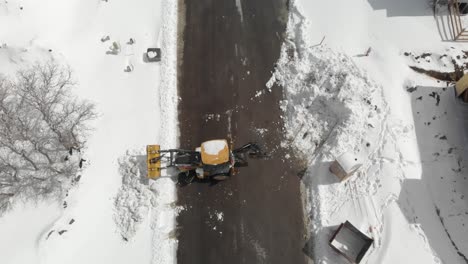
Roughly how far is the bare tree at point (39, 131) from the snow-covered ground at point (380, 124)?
10.2m

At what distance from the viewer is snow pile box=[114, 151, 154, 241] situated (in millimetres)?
15156

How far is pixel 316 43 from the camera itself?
744 inches

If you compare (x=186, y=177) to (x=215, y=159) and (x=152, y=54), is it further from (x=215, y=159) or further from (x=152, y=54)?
(x=152, y=54)

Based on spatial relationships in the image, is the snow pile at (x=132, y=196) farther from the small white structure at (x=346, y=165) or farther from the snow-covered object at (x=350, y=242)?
the small white structure at (x=346, y=165)

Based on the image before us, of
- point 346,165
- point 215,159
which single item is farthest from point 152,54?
point 346,165

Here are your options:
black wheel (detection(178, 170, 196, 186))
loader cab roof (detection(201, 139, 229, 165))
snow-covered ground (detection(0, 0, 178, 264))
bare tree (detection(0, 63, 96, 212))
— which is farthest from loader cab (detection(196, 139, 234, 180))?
bare tree (detection(0, 63, 96, 212))

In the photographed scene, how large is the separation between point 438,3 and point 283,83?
9729mm

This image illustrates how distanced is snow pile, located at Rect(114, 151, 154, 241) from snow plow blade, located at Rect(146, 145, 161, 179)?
587 millimetres

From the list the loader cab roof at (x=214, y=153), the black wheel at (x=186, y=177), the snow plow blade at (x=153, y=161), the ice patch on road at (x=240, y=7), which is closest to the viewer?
the loader cab roof at (x=214, y=153)

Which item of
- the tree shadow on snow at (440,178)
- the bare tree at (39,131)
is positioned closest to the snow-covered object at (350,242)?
the tree shadow on snow at (440,178)

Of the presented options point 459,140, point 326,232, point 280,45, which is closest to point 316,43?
point 280,45

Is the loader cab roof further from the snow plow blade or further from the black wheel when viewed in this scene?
the snow plow blade

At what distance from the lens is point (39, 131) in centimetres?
1730

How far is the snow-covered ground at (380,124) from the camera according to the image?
14.8 m
